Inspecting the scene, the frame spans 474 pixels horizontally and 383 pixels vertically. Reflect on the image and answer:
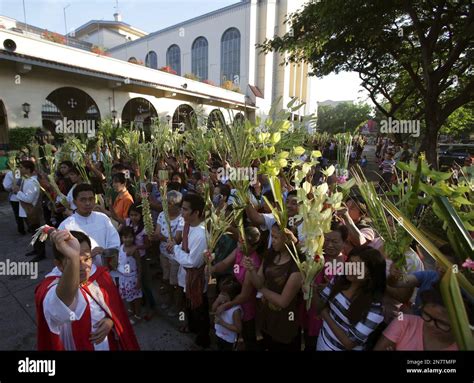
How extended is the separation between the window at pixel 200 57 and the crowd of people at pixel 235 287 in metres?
25.6

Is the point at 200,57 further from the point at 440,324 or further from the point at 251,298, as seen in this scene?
the point at 440,324

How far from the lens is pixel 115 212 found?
11.8 feet

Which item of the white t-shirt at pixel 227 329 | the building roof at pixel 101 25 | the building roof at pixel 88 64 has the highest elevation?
the building roof at pixel 101 25

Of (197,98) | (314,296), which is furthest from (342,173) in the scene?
(197,98)

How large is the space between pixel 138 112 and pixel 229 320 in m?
15.9

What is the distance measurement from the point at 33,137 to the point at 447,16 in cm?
1269

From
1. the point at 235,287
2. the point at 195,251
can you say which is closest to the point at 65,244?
the point at 195,251

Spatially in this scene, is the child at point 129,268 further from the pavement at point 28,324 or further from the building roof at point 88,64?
the building roof at point 88,64

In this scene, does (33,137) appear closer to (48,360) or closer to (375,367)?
(48,360)

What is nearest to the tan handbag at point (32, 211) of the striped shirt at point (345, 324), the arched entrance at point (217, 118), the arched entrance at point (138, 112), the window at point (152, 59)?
the arched entrance at point (217, 118)

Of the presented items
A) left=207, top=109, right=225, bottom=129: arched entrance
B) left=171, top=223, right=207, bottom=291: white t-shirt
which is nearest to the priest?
left=171, top=223, right=207, bottom=291: white t-shirt

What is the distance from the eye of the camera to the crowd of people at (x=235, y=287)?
1.47 meters

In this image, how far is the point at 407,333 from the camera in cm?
146

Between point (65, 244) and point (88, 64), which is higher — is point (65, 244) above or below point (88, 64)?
below
